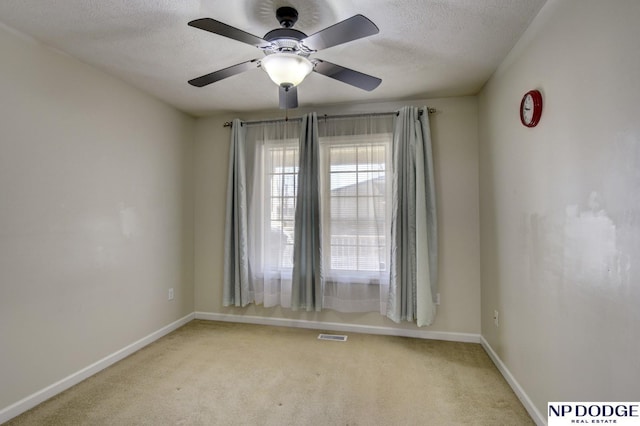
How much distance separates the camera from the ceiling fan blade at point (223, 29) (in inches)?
56.2

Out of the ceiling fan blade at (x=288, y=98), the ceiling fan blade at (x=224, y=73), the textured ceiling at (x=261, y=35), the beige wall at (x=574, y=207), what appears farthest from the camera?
the ceiling fan blade at (x=288, y=98)

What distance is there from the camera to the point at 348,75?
6.37 feet

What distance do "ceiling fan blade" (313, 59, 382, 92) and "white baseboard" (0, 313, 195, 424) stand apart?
9.16ft

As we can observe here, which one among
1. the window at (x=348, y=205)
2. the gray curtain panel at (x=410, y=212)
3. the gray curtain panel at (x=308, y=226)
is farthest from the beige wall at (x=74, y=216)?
the gray curtain panel at (x=410, y=212)

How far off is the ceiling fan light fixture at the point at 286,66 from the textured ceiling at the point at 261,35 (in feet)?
0.86

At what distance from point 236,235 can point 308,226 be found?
0.85m

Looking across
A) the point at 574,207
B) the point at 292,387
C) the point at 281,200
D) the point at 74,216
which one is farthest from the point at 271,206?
the point at 574,207

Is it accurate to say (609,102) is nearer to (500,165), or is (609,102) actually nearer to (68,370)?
(500,165)

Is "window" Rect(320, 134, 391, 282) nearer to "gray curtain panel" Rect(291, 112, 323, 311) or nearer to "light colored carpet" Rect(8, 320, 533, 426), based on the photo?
"gray curtain panel" Rect(291, 112, 323, 311)

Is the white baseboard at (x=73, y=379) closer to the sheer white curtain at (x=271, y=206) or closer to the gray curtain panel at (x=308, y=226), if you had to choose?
the sheer white curtain at (x=271, y=206)

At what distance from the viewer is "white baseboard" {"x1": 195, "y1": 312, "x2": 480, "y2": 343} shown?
3.11 meters

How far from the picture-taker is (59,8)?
Result: 5.79ft

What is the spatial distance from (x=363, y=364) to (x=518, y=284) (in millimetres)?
1362

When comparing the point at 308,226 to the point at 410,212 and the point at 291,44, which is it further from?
the point at 291,44
